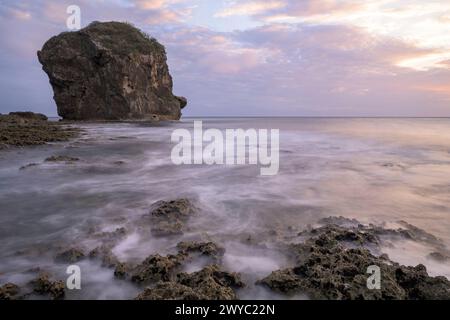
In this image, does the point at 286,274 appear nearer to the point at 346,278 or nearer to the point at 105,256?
the point at 346,278

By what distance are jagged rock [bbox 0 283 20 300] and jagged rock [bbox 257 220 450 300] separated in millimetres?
2141

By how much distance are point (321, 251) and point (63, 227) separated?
11.2 ft

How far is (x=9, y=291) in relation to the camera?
2912 millimetres

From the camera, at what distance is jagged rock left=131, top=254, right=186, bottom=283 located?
3180 millimetres

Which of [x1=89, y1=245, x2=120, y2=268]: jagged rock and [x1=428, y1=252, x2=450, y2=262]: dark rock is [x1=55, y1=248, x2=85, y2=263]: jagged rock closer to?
[x1=89, y1=245, x2=120, y2=268]: jagged rock

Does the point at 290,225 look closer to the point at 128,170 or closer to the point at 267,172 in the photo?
the point at 267,172

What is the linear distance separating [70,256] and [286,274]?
7.51ft

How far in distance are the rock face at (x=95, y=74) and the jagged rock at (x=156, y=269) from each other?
46.1m

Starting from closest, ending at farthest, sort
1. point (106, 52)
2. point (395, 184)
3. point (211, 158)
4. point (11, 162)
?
1. point (395, 184)
2. point (11, 162)
3. point (211, 158)
4. point (106, 52)

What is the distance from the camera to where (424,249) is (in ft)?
13.2

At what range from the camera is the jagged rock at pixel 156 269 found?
10.4ft

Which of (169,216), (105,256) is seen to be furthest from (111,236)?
(169,216)
